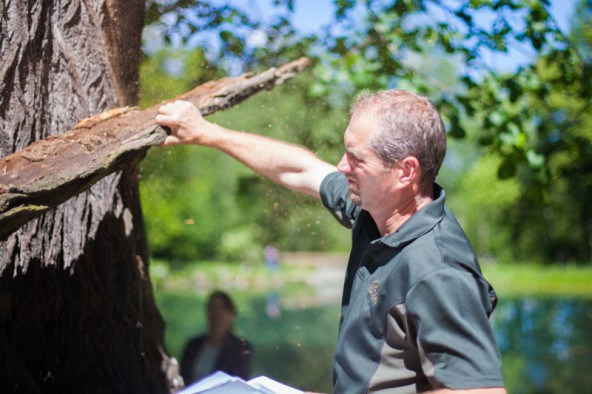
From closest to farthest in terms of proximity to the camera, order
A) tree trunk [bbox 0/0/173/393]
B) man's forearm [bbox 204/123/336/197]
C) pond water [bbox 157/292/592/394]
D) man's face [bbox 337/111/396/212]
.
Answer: man's face [bbox 337/111/396/212] < tree trunk [bbox 0/0/173/393] < man's forearm [bbox 204/123/336/197] < pond water [bbox 157/292/592/394]

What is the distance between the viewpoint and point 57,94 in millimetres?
2494

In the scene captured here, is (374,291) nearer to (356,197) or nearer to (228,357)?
(356,197)

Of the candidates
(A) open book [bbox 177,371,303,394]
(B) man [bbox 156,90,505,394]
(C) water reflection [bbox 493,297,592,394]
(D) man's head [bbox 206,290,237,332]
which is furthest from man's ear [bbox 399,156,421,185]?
(C) water reflection [bbox 493,297,592,394]

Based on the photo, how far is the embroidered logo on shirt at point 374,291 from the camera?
168 centimetres

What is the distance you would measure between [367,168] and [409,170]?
11 centimetres

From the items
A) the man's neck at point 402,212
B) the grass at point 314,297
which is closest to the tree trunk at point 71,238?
the man's neck at point 402,212

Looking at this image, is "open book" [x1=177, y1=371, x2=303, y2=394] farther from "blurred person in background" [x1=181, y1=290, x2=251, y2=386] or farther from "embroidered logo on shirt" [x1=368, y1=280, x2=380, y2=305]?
"blurred person in background" [x1=181, y1=290, x2=251, y2=386]

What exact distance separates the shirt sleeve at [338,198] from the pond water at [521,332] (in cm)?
908

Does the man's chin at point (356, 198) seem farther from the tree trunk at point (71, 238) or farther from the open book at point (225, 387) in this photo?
the tree trunk at point (71, 238)

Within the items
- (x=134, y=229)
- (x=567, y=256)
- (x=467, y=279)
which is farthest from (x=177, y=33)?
(x=567, y=256)

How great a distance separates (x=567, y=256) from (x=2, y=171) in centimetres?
3178

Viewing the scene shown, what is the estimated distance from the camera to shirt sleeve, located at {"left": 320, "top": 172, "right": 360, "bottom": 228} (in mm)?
2174

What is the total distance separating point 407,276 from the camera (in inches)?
63.0

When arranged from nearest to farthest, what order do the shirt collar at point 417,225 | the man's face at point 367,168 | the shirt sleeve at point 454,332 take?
the shirt sleeve at point 454,332 < the shirt collar at point 417,225 < the man's face at point 367,168
